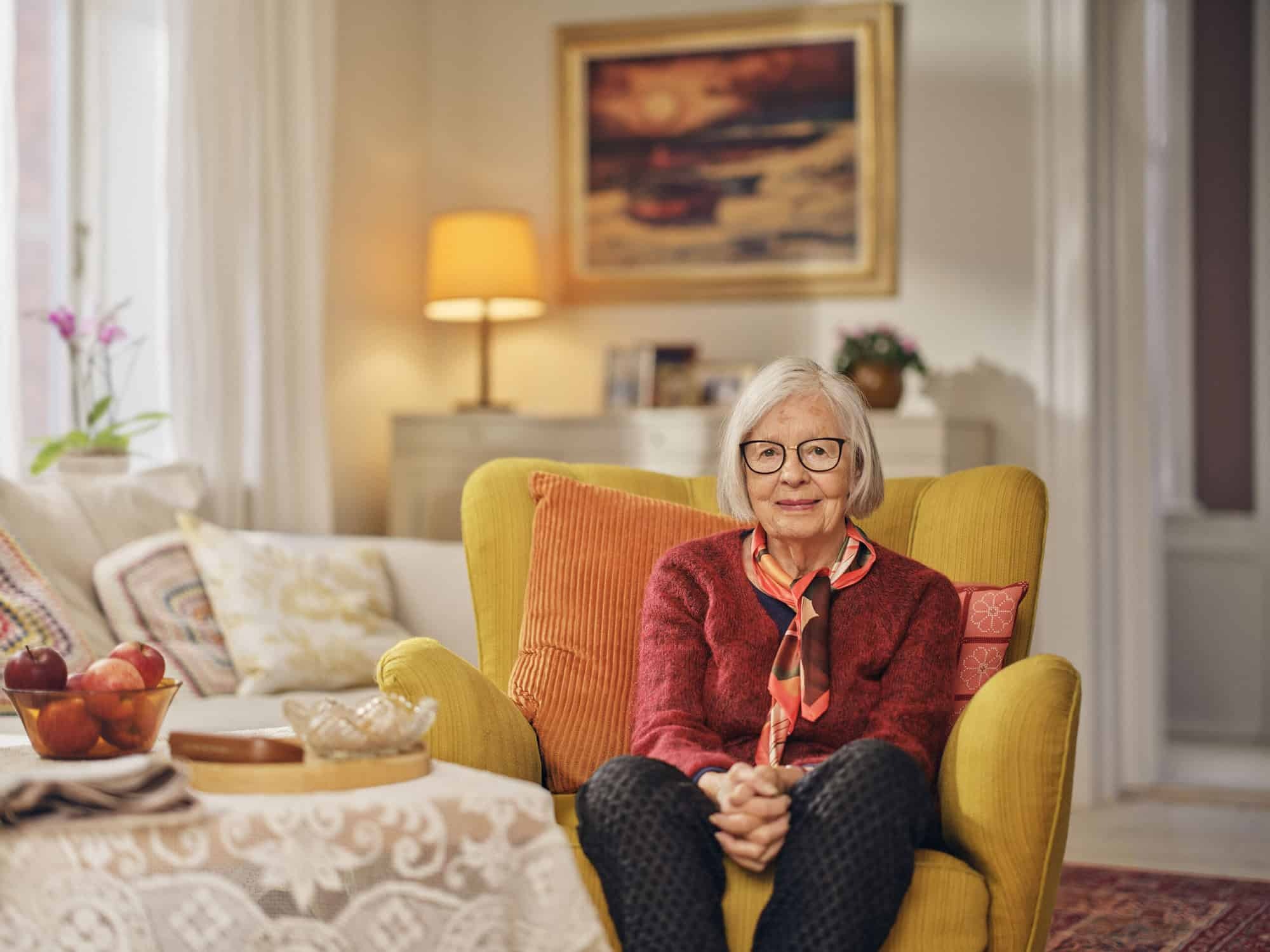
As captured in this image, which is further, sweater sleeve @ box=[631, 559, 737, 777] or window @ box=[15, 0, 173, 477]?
window @ box=[15, 0, 173, 477]

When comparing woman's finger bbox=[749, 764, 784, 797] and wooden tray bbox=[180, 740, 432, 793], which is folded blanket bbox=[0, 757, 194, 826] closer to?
wooden tray bbox=[180, 740, 432, 793]

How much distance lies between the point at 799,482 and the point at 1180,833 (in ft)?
7.18

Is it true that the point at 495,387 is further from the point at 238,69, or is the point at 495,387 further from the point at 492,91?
the point at 238,69

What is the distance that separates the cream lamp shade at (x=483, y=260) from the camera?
4.07 m

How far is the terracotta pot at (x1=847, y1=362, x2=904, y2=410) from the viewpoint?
3857 mm

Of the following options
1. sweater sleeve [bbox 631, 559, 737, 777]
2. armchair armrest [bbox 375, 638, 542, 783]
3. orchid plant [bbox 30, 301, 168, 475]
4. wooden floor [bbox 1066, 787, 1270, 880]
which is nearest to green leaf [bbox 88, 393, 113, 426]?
orchid plant [bbox 30, 301, 168, 475]

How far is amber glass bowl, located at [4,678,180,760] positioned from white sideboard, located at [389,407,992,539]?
2.39 m

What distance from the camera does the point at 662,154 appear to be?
4.36m

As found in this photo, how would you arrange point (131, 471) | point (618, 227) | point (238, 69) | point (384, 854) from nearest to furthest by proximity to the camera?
point (384, 854) → point (131, 471) → point (238, 69) → point (618, 227)

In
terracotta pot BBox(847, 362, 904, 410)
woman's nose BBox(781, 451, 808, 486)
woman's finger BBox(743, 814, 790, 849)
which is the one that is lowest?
woman's finger BBox(743, 814, 790, 849)

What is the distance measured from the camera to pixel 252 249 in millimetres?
3506

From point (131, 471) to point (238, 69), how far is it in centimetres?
99

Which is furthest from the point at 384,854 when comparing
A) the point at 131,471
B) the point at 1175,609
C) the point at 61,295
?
the point at 1175,609

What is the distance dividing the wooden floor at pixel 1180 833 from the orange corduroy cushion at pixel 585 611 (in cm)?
169
